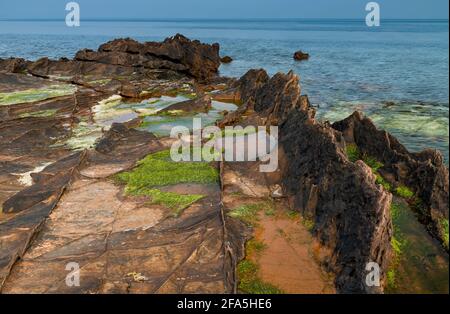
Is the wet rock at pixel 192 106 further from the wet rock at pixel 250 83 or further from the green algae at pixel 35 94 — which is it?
the green algae at pixel 35 94

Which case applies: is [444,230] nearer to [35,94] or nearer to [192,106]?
[192,106]

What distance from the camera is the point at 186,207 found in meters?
18.7

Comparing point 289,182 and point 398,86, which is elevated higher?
point 398,86

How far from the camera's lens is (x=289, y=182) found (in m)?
20.9

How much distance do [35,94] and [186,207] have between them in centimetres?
3129

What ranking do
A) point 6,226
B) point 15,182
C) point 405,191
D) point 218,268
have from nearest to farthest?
point 218,268 → point 6,226 → point 405,191 → point 15,182

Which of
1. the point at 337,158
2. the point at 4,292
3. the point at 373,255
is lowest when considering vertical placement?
the point at 4,292

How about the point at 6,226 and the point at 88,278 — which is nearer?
the point at 88,278


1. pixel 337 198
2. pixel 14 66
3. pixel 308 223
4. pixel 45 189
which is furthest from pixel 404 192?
pixel 14 66

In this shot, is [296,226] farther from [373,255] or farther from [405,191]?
[405,191]

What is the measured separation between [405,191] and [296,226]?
6121 millimetres

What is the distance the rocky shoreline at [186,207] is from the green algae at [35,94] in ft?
15.5

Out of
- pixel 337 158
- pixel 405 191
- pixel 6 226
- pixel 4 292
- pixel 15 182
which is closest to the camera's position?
pixel 4 292

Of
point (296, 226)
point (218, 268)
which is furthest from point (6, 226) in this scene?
point (296, 226)
